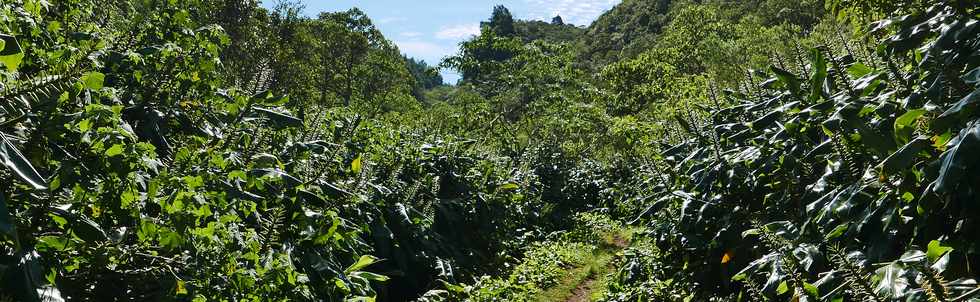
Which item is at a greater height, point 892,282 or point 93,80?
point 93,80

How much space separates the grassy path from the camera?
6.96m

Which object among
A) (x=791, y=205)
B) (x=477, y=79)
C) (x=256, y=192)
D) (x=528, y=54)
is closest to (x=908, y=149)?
(x=791, y=205)

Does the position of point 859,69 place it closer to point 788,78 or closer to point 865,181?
point 788,78

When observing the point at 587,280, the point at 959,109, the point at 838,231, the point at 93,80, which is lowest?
the point at 587,280

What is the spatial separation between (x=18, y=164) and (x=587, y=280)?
679 centimetres

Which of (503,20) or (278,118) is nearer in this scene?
(278,118)

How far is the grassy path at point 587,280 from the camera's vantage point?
6.96 m

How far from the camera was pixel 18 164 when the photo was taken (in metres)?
1.63

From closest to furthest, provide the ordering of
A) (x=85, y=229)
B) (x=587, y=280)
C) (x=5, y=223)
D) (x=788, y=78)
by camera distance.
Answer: (x=5, y=223)
(x=85, y=229)
(x=788, y=78)
(x=587, y=280)

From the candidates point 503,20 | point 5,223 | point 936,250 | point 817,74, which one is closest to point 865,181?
point 817,74

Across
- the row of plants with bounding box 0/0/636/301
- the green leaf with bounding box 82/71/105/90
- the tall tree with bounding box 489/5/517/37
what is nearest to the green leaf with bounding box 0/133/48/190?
the row of plants with bounding box 0/0/636/301

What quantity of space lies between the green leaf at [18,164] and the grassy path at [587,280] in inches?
215

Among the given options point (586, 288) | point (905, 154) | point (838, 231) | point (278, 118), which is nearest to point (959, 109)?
point (905, 154)

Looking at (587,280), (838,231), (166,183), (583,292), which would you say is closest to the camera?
(166,183)
